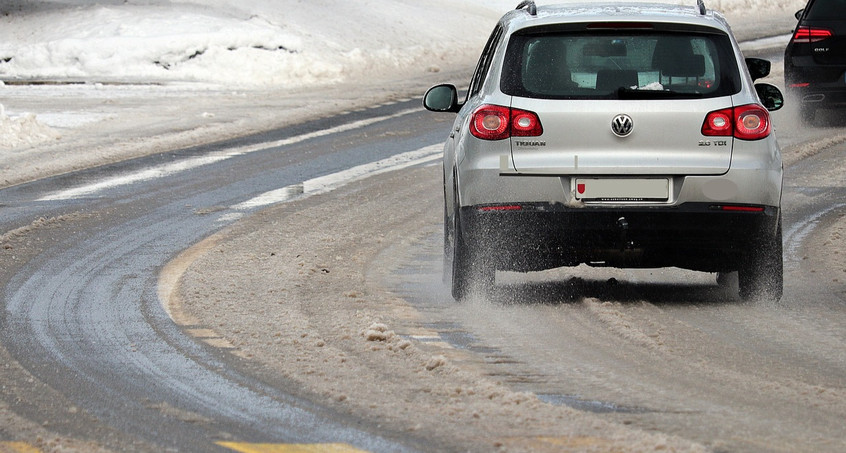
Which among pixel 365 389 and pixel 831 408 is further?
pixel 365 389

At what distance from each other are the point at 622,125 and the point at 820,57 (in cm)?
994

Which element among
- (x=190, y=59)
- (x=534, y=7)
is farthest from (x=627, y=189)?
(x=190, y=59)

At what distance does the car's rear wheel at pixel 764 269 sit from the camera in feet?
25.2

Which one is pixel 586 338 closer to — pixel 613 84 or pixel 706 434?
pixel 613 84

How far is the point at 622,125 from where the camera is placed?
24.3 feet

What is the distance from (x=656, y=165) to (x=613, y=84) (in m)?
0.48

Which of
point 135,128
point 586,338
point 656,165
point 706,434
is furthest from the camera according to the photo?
point 135,128

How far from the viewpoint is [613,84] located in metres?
7.51

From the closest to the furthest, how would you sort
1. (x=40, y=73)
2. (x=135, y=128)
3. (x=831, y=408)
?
(x=831, y=408) → (x=135, y=128) → (x=40, y=73)

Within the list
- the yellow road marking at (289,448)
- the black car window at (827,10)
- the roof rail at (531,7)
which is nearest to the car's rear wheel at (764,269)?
the roof rail at (531,7)

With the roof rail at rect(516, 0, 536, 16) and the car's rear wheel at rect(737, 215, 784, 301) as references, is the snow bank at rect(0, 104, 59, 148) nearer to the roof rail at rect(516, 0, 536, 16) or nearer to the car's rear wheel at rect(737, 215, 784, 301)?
the roof rail at rect(516, 0, 536, 16)

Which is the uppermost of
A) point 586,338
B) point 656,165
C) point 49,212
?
point 656,165

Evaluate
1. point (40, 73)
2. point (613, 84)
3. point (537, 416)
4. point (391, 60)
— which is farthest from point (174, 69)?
point (537, 416)

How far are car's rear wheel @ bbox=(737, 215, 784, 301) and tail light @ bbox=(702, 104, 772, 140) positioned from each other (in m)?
0.54
